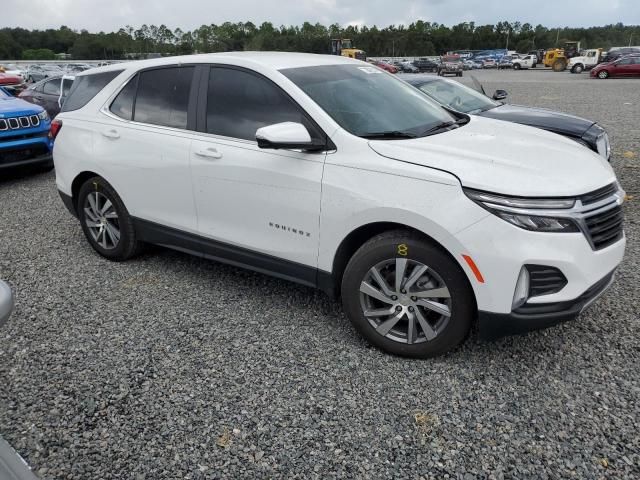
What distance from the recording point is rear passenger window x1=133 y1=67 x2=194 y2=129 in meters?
3.85

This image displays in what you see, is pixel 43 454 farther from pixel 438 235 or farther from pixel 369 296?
pixel 438 235

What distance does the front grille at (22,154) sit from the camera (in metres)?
7.59

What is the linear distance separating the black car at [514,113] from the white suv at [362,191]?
7.41ft

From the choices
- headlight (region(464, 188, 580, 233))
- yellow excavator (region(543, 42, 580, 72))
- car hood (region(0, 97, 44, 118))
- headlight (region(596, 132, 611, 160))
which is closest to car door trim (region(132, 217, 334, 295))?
headlight (region(464, 188, 580, 233))

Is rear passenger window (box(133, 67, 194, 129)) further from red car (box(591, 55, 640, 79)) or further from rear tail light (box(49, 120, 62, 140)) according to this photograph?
red car (box(591, 55, 640, 79))

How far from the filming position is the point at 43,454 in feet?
8.02

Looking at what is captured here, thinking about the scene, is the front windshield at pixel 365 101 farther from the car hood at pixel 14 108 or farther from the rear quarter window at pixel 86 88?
the car hood at pixel 14 108

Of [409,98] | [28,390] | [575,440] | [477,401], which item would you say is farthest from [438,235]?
[28,390]

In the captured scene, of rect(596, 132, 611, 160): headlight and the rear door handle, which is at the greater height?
the rear door handle

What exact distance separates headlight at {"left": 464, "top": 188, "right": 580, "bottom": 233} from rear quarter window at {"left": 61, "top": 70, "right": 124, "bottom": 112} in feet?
11.1

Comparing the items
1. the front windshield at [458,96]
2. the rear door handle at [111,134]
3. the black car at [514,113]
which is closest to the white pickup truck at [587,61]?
the black car at [514,113]

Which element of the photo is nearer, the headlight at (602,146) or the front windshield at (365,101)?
the front windshield at (365,101)

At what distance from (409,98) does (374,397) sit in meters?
2.22

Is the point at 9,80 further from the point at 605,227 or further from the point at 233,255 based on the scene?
the point at 605,227
